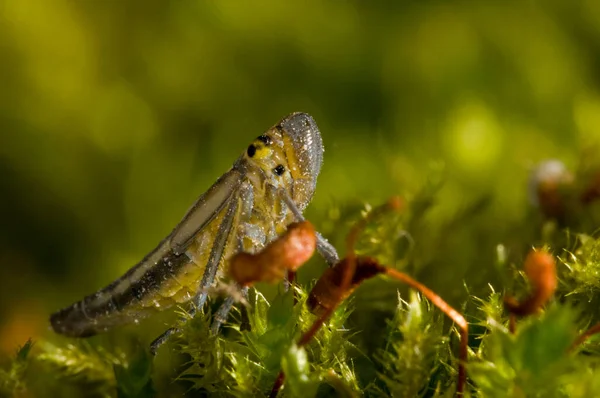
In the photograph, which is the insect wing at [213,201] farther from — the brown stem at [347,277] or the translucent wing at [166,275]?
the brown stem at [347,277]

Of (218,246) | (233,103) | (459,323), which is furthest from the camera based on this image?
(233,103)

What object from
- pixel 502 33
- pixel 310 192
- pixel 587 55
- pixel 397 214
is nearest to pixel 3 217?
pixel 310 192

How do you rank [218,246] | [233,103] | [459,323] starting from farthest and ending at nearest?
[233,103] → [218,246] → [459,323]

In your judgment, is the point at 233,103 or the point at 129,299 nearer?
the point at 129,299

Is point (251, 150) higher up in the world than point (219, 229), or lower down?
higher up

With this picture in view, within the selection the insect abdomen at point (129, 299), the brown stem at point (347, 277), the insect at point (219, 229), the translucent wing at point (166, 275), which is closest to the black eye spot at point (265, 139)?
the insect at point (219, 229)

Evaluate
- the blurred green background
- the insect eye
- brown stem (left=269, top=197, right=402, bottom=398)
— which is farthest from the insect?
brown stem (left=269, top=197, right=402, bottom=398)

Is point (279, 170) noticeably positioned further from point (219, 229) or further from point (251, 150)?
point (219, 229)

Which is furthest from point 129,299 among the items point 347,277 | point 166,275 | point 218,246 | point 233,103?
point 233,103
